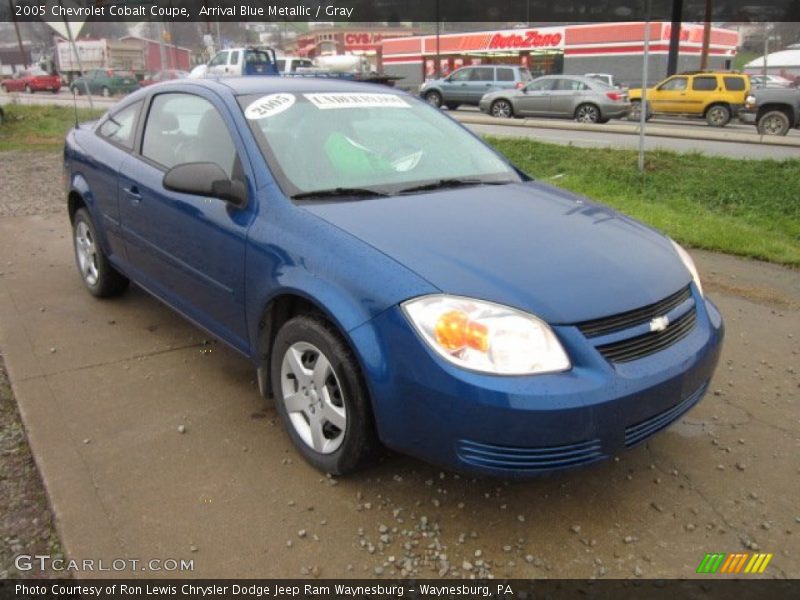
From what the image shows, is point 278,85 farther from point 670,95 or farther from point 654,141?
point 670,95

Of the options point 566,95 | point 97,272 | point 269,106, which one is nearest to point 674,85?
point 566,95

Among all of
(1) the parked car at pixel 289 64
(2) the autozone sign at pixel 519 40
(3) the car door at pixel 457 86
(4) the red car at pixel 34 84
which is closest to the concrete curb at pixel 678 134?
(3) the car door at pixel 457 86

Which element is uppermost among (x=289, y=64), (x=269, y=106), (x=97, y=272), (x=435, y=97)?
(x=289, y=64)

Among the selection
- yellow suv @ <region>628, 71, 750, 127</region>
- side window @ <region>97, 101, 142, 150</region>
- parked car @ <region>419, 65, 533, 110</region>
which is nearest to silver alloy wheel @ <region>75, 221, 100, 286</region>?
side window @ <region>97, 101, 142, 150</region>

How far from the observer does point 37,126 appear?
59.0 feet

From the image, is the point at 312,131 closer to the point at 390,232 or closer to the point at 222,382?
the point at 390,232

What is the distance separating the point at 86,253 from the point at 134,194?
51.9 inches

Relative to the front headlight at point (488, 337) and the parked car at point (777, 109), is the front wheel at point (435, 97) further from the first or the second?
the front headlight at point (488, 337)

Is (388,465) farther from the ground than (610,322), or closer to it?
closer to it

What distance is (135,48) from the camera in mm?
60188
